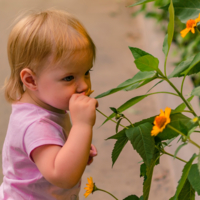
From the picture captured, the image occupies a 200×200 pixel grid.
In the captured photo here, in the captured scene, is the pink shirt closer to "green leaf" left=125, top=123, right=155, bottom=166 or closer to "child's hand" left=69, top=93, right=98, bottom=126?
"child's hand" left=69, top=93, right=98, bottom=126

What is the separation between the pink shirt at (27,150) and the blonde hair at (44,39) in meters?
0.14

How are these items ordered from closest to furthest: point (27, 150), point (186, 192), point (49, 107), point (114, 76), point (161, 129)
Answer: point (161, 129), point (186, 192), point (27, 150), point (49, 107), point (114, 76)

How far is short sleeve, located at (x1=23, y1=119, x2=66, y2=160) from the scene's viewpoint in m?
0.87

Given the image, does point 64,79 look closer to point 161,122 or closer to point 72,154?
point 72,154

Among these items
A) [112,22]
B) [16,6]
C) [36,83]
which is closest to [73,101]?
[36,83]

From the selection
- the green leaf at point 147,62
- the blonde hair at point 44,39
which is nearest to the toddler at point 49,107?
the blonde hair at point 44,39

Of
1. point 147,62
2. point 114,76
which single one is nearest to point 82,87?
point 147,62

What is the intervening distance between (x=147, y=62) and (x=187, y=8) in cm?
26

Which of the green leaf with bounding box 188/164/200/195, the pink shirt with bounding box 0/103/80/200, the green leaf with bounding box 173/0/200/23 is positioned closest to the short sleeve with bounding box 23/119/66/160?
the pink shirt with bounding box 0/103/80/200

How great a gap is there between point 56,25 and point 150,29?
225 centimetres

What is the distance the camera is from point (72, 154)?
83 centimetres

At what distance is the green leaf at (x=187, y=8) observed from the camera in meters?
0.86

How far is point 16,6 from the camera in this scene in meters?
3.78

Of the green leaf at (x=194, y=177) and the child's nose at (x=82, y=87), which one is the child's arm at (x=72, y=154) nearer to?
the child's nose at (x=82, y=87)
